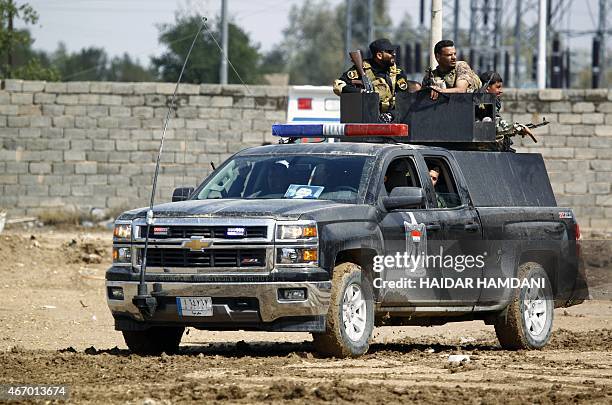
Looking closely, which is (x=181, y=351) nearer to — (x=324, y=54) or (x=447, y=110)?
(x=447, y=110)

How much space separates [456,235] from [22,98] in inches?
663

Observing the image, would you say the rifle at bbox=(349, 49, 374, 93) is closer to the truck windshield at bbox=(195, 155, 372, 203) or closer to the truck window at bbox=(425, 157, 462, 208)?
the truck window at bbox=(425, 157, 462, 208)

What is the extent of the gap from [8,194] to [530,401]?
20055 millimetres

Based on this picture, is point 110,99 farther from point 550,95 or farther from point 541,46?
point 541,46

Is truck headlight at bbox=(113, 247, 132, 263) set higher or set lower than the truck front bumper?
higher

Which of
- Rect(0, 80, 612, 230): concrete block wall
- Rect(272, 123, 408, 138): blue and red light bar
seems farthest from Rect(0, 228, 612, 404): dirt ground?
Rect(0, 80, 612, 230): concrete block wall

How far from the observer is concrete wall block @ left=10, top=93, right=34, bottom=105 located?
26891 mm

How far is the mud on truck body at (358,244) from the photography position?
10289mm

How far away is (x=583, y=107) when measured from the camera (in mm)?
26703

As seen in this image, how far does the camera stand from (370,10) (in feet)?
147

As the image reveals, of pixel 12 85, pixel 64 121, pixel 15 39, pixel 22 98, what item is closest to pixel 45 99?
pixel 22 98

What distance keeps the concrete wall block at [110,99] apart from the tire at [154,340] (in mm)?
15836

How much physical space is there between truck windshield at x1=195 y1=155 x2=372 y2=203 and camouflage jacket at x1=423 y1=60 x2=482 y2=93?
2502 mm

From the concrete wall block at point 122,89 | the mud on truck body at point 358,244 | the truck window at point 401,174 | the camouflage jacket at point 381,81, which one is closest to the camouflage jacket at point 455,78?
the camouflage jacket at point 381,81
